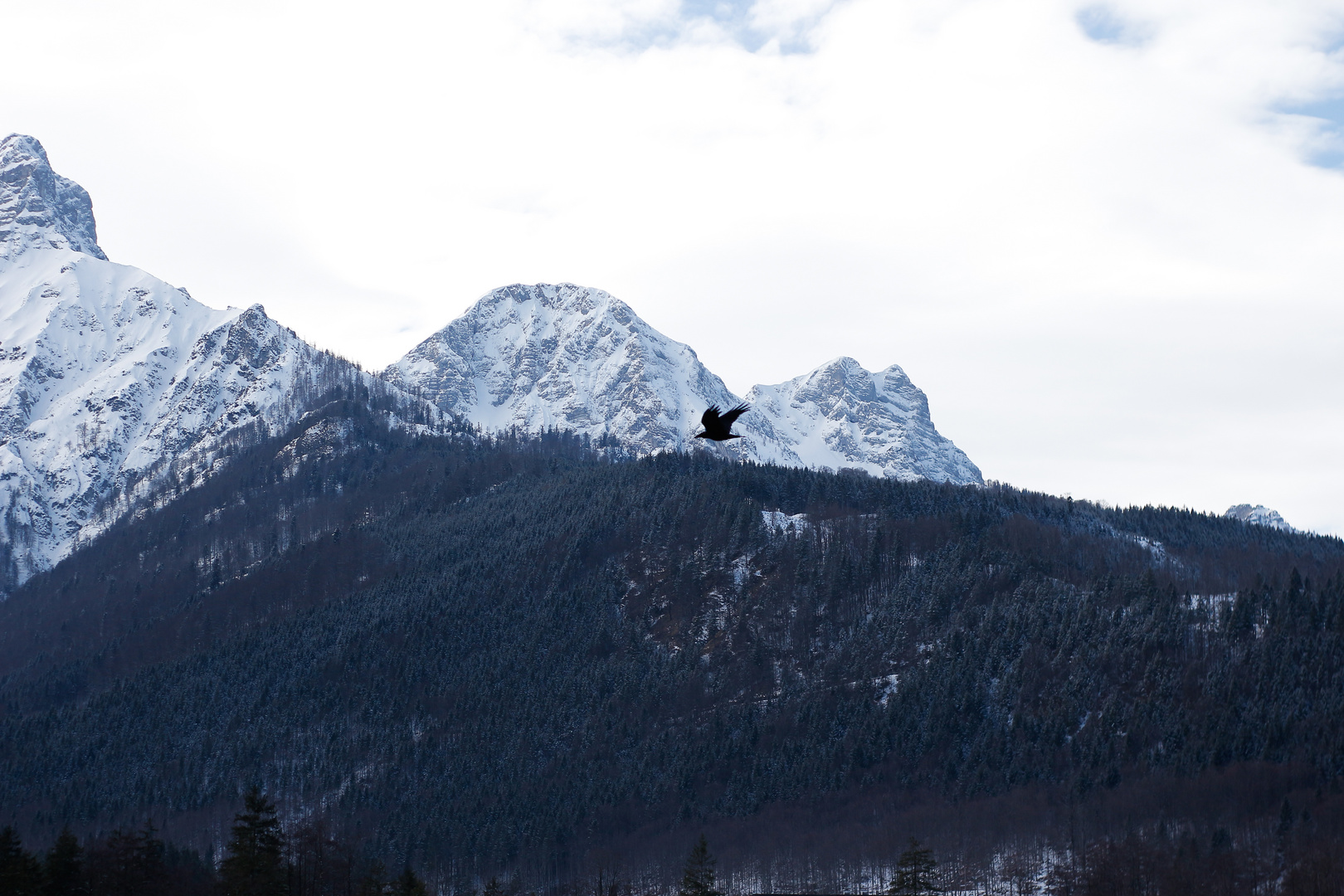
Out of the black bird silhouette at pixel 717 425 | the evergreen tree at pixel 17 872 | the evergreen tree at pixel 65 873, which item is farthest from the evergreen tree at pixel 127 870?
the black bird silhouette at pixel 717 425

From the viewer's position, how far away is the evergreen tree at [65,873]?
88.8m

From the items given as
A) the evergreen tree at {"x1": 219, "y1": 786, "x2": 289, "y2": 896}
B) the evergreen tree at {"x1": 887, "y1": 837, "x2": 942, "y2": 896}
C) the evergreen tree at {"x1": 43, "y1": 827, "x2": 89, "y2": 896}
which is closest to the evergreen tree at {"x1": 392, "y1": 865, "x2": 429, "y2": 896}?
the evergreen tree at {"x1": 219, "y1": 786, "x2": 289, "y2": 896}

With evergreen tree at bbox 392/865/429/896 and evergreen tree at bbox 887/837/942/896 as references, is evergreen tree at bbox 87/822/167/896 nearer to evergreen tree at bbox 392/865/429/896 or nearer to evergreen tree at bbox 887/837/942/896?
evergreen tree at bbox 392/865/429/896

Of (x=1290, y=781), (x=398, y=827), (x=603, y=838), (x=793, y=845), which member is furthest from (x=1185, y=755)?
(x=398, y=827)

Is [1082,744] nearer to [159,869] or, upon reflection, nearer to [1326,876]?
[1326,876]

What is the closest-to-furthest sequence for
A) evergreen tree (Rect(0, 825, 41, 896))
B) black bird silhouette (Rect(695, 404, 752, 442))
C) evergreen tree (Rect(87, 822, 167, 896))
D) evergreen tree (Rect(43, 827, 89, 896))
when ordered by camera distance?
black bird silhouette (Rect(695, 404, 752, 442)), evergreen tree (Rect(0, 825, 41, 896)), evergreen tree (Rect(43, 827, 89, 896)), evergreen tree (Rect(87, 822, 167, 896))

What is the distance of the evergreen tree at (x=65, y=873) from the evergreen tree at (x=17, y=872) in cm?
101

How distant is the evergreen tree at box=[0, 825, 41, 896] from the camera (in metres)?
83.0

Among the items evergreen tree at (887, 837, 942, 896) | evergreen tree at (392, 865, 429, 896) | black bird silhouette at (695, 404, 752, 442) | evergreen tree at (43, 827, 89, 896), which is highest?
black bird silhouette at (695, 404, 752, 442)

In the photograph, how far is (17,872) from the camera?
8394 cm

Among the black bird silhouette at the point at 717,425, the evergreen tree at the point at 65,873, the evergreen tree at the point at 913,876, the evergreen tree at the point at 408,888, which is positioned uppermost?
the black bird silhouette at the point at 717,425

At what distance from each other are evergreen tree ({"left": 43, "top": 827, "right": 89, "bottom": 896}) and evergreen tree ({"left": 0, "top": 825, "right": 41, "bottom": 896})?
1.01 meters

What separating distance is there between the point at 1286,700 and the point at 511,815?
112658 mm

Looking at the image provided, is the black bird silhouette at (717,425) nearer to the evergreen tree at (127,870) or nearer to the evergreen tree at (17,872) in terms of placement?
the evergreen tree at (17,872)
